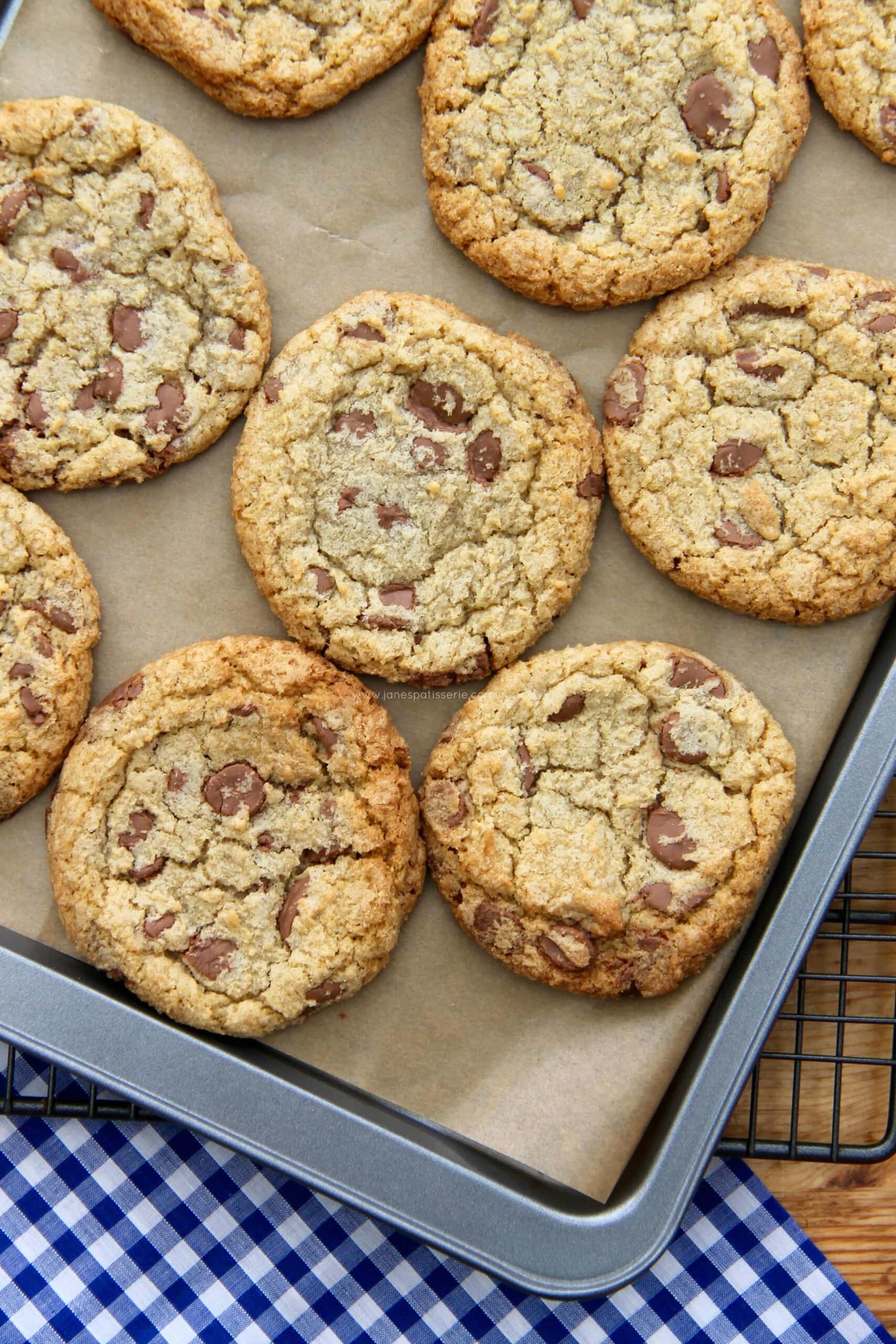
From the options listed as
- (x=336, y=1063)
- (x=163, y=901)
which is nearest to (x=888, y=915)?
(x=336, y=1063)

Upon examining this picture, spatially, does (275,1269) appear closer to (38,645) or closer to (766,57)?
(38,645)

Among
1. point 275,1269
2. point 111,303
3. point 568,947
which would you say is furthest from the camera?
point 275,1269

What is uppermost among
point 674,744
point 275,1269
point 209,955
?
point 674,744

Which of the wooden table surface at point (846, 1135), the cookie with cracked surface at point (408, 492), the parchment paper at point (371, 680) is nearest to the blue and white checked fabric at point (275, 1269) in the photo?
the wooden table surface at point (846, 1135)

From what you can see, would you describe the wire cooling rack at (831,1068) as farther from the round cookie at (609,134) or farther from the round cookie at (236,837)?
the round cookie at (609,134)

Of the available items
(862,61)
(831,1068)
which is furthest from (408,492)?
(831,1068)

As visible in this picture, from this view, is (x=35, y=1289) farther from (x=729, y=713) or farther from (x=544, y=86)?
(x=544, y=86)

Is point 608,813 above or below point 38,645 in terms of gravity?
below

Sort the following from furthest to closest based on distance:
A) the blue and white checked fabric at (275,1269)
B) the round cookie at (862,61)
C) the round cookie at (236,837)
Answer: the blue and white checked fabric at (275,1269) < the round cookie at (862,61) < the round cookie at (236,837)
